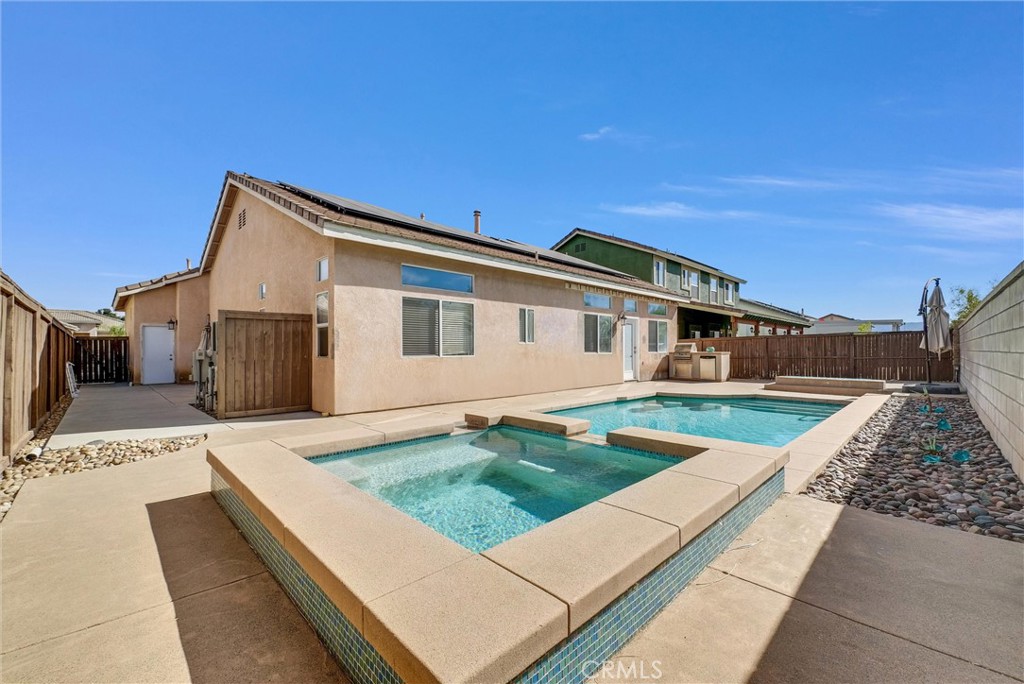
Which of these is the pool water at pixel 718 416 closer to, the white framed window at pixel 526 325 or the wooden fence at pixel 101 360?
the white framed window at pixel 526 325

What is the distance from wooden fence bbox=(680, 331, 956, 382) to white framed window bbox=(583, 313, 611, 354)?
19.4 feet

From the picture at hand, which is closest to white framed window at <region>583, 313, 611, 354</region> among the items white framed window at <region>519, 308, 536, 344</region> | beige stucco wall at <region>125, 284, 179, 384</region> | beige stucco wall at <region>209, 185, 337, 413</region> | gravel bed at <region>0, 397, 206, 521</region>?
white framed window at <region>519, 308, 536, 344</region>

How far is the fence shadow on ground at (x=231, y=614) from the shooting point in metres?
1.74

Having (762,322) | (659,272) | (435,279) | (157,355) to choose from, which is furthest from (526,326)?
(762,322)

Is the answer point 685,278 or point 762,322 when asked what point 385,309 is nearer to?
point 685,278

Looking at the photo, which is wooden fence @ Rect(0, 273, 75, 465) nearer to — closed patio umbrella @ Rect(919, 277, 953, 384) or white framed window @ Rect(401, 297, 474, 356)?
white framed window @ Rect(401, 297, 474, 356)

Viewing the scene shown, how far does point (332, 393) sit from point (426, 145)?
9.19 meters

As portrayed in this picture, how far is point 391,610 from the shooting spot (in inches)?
59.4

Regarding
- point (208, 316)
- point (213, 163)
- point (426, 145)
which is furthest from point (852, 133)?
point (208, 316)

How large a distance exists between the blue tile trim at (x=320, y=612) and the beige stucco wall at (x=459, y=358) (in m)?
4.80

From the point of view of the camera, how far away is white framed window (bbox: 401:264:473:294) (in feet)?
27.7

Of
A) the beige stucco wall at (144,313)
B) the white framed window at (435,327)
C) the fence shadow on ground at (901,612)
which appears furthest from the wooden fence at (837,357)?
the beige stucco wall at (144,313)

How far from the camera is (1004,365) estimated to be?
4.52 m

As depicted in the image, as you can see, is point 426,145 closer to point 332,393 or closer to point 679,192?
point 332,393
